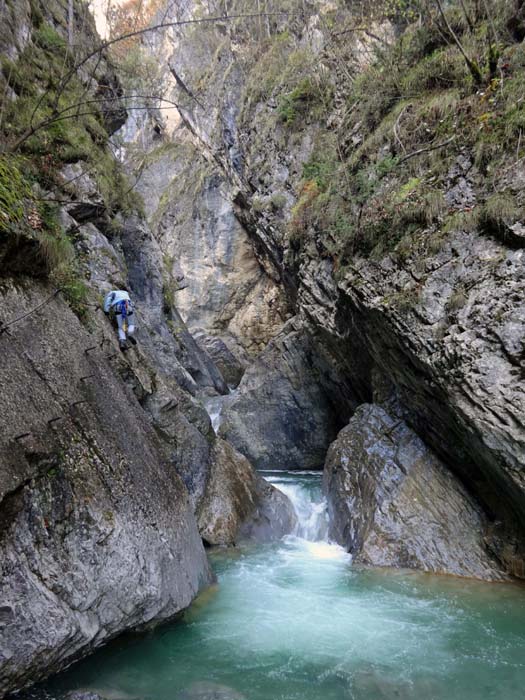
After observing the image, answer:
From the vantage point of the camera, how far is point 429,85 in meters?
10.9

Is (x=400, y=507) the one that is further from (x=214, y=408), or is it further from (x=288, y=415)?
(x=214, y=408)

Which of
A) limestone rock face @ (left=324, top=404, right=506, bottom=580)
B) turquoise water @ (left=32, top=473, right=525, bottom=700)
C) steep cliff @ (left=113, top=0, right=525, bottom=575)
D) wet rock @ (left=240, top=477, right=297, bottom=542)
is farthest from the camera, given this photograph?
wet rock @ (left=240, top=477, right=297, bottom=542)

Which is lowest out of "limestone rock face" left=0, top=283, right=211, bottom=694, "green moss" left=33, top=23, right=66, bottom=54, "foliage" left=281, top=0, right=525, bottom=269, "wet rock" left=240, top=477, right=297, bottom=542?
"wet rock" left=240, top=477, right=297, bottom=542

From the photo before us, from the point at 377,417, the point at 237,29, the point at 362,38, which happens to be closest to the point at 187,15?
the point at 237,29

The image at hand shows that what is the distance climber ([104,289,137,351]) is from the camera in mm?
8945

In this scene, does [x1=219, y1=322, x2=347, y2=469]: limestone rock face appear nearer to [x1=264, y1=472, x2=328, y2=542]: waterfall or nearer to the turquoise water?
[x1=264, y1=472, x2=328, y2=542]: waterfall

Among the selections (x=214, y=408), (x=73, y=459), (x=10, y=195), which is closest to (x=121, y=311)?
(x=10, y=195)

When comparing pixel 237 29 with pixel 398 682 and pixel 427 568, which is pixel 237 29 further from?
pixel 398 682

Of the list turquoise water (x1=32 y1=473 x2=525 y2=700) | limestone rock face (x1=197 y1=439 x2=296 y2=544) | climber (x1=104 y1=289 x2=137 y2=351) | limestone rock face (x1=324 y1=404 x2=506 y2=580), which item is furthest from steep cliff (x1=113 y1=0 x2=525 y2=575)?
climber (x1=104 y1=289 x2=137 y2=351)

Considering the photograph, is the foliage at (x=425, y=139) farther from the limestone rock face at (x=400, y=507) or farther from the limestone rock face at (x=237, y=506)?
the limestone rock face at (x=237, y=506)

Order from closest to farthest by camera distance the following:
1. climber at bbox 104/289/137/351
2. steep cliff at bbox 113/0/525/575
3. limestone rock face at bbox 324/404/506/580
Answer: steep cliff at bbox 113/0/525/575, limestone rock face at bbox 324/404/506/580, climber at bbox 104/289/137/351

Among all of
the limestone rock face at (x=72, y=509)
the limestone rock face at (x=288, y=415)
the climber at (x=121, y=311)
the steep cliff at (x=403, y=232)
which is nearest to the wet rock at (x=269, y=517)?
the limestone rock face at (x=72, y=509)

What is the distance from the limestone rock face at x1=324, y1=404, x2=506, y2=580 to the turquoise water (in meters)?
0.47

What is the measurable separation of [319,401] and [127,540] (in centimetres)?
1205
